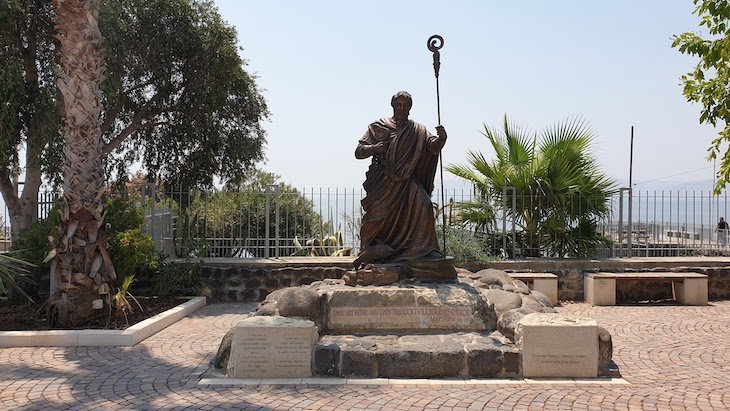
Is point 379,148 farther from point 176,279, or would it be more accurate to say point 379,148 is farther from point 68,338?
point 176,279

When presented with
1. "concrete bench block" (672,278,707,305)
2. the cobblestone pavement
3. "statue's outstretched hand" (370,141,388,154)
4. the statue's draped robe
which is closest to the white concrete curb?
Answer: the cobblestone pavement

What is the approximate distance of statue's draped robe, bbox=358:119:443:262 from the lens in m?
7.54

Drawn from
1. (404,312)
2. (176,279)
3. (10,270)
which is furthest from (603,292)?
(10,270)

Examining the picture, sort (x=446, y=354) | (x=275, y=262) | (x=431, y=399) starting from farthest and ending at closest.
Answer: (x=275, y=262) → (x=446, y=354) → (x=431, y=399)

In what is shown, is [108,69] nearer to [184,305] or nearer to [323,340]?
[184,305]

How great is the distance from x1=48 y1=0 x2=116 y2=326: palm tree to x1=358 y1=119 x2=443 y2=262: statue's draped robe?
3.52 meters

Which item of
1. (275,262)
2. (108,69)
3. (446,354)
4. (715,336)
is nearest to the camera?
(446,354)

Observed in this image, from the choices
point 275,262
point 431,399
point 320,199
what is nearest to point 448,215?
point 320,199

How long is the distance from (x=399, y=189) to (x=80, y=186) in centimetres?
411

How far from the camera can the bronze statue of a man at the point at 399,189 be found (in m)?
7.52

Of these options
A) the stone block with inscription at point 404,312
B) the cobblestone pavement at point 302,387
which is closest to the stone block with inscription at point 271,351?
the cobblestone pavement at point 302,387

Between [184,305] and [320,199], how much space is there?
316 centimetres

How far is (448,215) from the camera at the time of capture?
41.4ft

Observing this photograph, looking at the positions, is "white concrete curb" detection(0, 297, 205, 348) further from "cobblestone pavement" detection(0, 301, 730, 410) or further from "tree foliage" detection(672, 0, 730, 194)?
"tree foliage" detection(672, 0, 730, 194)
